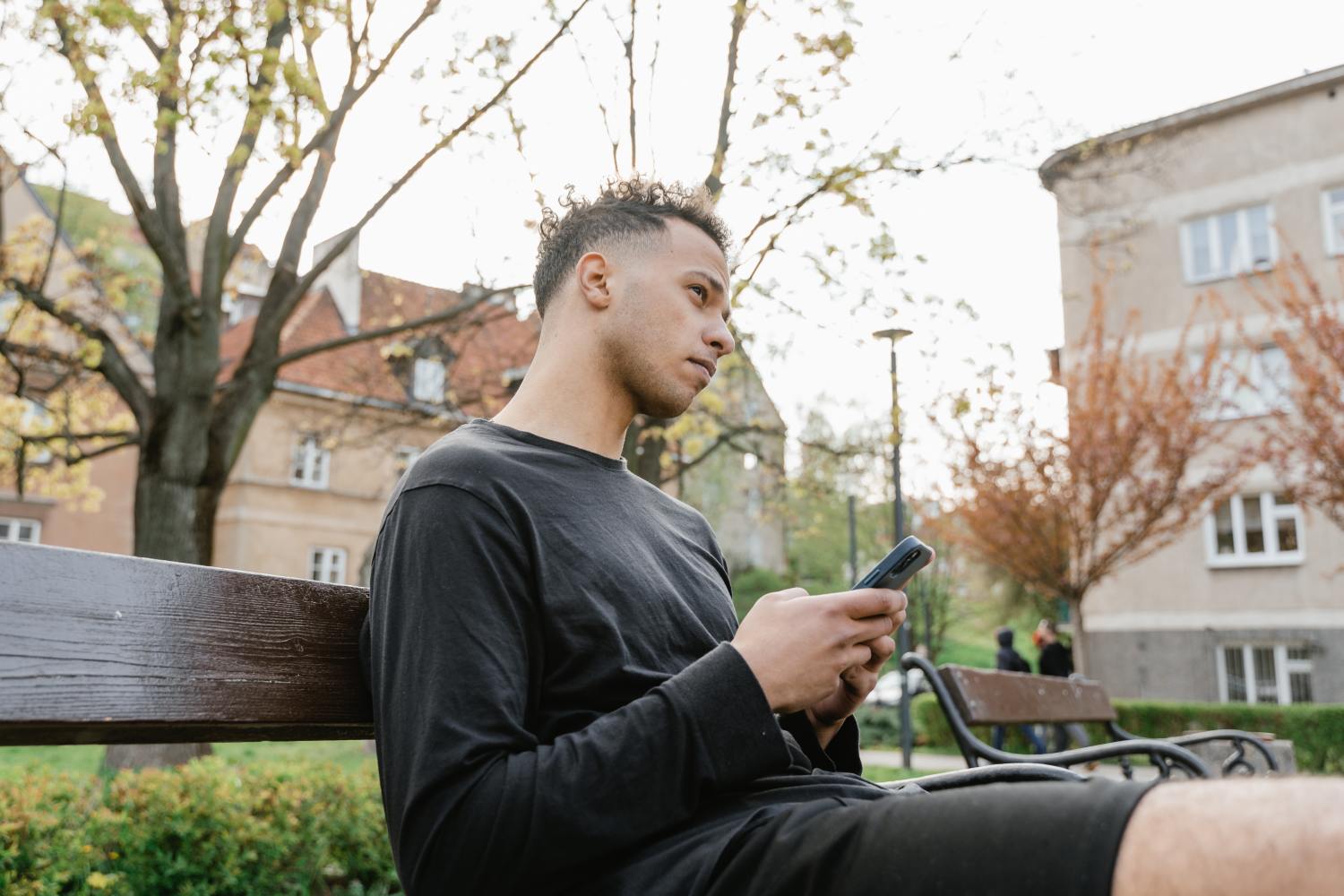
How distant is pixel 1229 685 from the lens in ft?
86.8

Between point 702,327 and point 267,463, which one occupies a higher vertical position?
point 267,463

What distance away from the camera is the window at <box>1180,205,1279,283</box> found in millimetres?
27062

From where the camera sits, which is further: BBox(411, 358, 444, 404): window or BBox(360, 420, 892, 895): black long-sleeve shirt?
BBox(411, 358, 444, 404): window

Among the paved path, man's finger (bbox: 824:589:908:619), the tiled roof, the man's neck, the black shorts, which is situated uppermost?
the tiled roof

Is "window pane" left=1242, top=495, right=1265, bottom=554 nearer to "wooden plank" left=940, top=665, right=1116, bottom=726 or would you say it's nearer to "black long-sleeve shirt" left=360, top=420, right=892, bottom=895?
"wooden plank" left=940, top=665, right=1116, bottom=726

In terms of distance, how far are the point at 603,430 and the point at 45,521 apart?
36.2 metres

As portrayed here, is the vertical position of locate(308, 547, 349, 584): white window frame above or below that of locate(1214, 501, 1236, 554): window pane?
below

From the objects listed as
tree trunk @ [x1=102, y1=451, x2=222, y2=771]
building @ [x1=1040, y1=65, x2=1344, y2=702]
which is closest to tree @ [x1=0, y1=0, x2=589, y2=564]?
tree trunk @ [x1=102, y1=451, x2=222, y2=771]

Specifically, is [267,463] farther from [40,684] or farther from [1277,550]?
[40,684]

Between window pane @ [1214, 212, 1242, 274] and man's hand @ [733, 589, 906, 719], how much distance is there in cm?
2886

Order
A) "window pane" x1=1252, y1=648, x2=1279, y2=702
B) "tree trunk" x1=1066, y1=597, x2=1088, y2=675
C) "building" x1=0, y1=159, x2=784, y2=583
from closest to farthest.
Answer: "tree trunk" x1=1066, y1=597, x2=1088, y2=675
"window pane" x1=1252, y1=648, x2=1279, y2=702
"building" x1=0, y1=159, x2=784, y2=583

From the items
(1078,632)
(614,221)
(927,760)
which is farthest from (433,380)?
(614,221)

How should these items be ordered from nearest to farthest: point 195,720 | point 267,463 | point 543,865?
point 543,865, point 195,720, point 267,463

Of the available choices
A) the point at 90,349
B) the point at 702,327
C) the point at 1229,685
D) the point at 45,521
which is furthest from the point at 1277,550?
the point at 45,521
